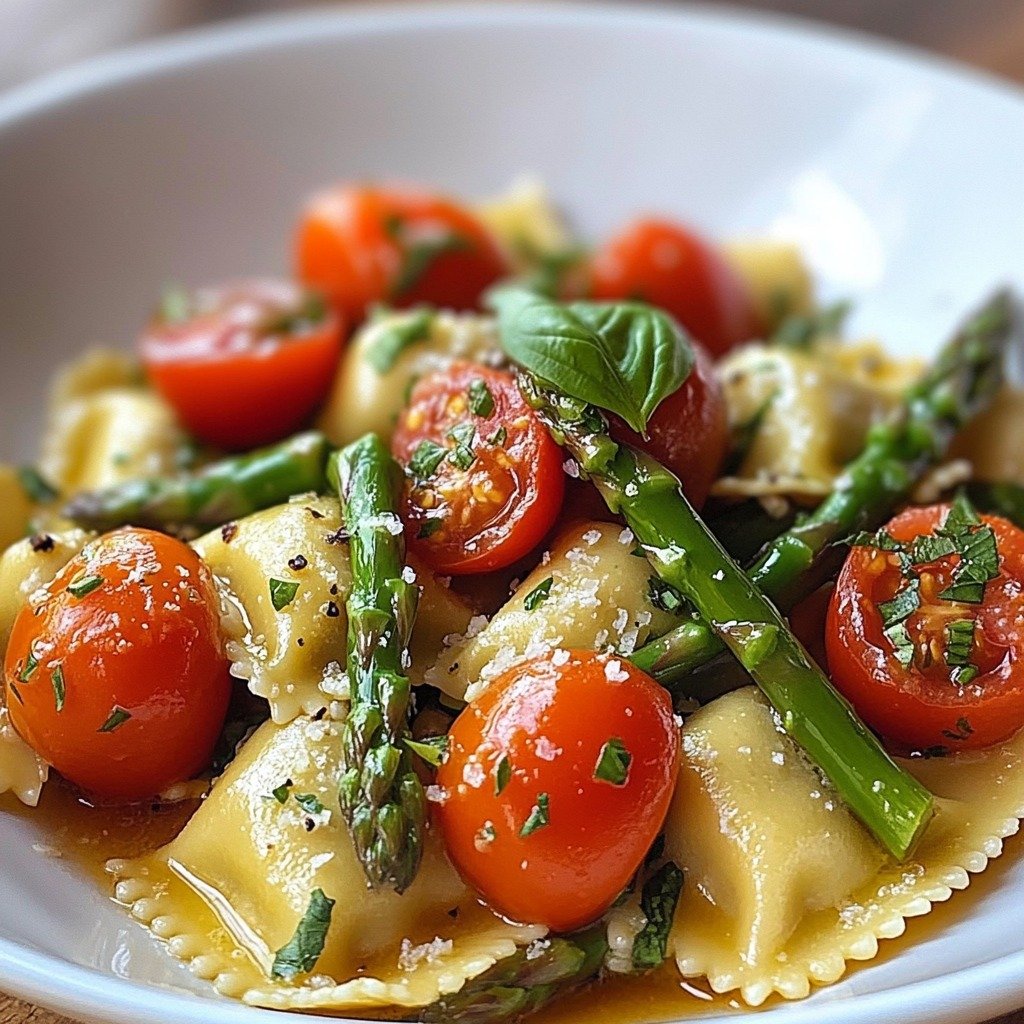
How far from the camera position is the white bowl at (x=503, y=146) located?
4.79 m

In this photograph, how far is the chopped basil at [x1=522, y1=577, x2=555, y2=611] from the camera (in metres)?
2.94

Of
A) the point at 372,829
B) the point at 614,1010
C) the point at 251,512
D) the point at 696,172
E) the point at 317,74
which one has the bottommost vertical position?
the point at 614,1010

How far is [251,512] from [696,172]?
2.78 meters

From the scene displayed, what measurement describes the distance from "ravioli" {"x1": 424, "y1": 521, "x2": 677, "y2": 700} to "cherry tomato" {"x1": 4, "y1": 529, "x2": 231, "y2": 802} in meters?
0.56

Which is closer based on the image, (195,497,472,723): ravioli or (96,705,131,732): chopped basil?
(96,705,131,732): chopped basil

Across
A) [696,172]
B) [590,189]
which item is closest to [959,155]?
[696,172]

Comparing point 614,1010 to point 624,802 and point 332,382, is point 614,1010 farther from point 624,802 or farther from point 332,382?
point 332,382

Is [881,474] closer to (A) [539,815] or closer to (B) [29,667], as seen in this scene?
(A) [539,815]

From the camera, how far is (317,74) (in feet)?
17.2

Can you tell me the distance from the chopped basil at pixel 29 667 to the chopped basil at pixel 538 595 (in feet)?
3.61

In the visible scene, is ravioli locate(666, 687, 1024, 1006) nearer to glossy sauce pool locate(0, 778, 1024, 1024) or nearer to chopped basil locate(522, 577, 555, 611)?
glossy sauce pool locate(0, 778, 1024, 1024)

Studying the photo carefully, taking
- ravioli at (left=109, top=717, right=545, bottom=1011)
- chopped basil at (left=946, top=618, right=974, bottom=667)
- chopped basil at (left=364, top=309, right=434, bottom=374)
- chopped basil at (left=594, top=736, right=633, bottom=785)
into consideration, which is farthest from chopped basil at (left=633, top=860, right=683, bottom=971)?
chopped basil at (left=364, top=309, right=434, bottom=374)

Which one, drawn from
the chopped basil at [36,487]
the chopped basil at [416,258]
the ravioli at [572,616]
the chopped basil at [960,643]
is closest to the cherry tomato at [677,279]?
the chopped basil at [416,258]

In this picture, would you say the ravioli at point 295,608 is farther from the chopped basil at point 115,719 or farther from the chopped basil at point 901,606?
the chopped basil at point 901,606
